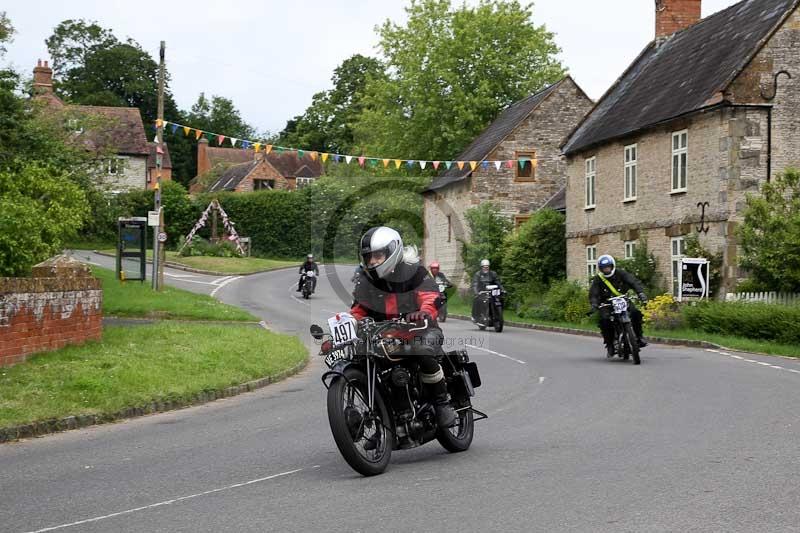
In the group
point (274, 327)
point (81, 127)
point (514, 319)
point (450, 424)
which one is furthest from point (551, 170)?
point (450, 424)

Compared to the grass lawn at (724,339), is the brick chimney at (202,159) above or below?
above

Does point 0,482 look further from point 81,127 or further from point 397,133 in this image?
point 397,133

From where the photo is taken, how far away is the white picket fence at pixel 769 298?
25.0 metres

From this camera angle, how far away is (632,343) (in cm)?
1792

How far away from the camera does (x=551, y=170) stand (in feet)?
172

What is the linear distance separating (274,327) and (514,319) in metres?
9.79

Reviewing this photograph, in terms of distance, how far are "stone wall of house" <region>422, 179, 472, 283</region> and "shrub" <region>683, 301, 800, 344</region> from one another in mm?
25689

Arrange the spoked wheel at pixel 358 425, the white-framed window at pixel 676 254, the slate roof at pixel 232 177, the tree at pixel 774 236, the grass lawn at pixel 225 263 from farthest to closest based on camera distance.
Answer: the slate roof at pixel 232 177 < the grass lawn at pixel 225 263 < the white-framed window at pixel 676 254 < the tree at pixel 774 236 < the spoked wheel at pixel 358 425

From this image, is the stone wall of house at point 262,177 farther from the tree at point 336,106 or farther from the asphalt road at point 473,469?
the asphalt road at point 473,469

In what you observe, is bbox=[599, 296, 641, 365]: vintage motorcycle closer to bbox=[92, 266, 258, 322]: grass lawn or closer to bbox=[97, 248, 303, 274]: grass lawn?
bbox=[92, 266, 258, 322]: grass lawn

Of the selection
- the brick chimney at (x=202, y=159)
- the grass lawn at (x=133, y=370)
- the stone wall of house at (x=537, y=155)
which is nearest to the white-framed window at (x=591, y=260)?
the stone wall of house at (x=537, y=155)

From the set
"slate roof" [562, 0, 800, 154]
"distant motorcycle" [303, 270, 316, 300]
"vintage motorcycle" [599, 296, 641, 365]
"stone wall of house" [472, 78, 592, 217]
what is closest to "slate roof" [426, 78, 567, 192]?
"stone wall of house" [472, 78, 592, 217]

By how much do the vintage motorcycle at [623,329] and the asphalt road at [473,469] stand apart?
9.65 ft

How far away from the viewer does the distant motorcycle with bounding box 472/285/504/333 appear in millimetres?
28016
